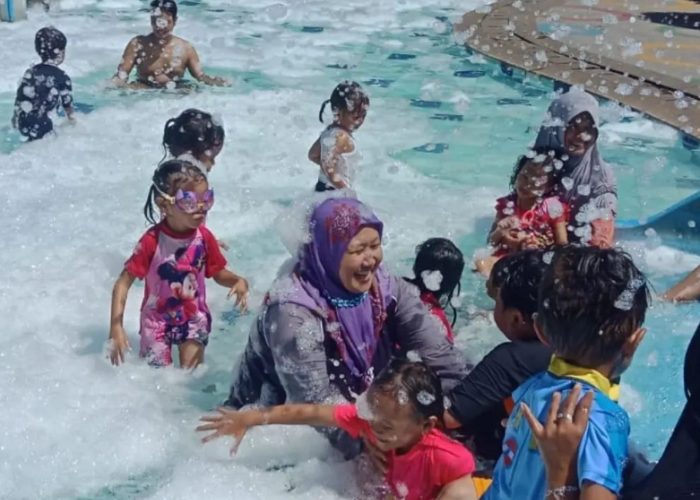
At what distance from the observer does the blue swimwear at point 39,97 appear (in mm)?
7066

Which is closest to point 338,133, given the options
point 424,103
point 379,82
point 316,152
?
point 316,152

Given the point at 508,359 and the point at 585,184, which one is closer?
the point at 508,359

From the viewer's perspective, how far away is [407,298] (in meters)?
3.33

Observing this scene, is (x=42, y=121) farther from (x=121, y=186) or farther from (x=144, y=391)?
(x=144, y=391)

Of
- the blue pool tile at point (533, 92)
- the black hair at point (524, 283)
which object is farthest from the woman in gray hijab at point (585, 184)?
the blue pool tile at point (533, 92)

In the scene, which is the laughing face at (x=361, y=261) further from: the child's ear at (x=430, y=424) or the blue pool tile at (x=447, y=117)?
the blue pool tile at (x=447, y=117)

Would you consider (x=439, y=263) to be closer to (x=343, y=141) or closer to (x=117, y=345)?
(x=117, y=345)

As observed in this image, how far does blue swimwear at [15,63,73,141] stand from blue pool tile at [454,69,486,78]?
4406 millimetres

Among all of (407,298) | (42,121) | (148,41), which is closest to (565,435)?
(407,298)

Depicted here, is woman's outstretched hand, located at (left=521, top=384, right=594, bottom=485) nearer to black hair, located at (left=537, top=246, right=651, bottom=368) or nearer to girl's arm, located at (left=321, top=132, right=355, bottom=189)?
black hair, located at (left=537, top=246, right=651, bottom=368)

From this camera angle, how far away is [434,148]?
7605 millimetres

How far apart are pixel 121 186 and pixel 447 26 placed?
6.93m

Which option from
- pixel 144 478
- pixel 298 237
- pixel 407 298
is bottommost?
pixel 144 478

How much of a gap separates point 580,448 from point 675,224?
411cm
